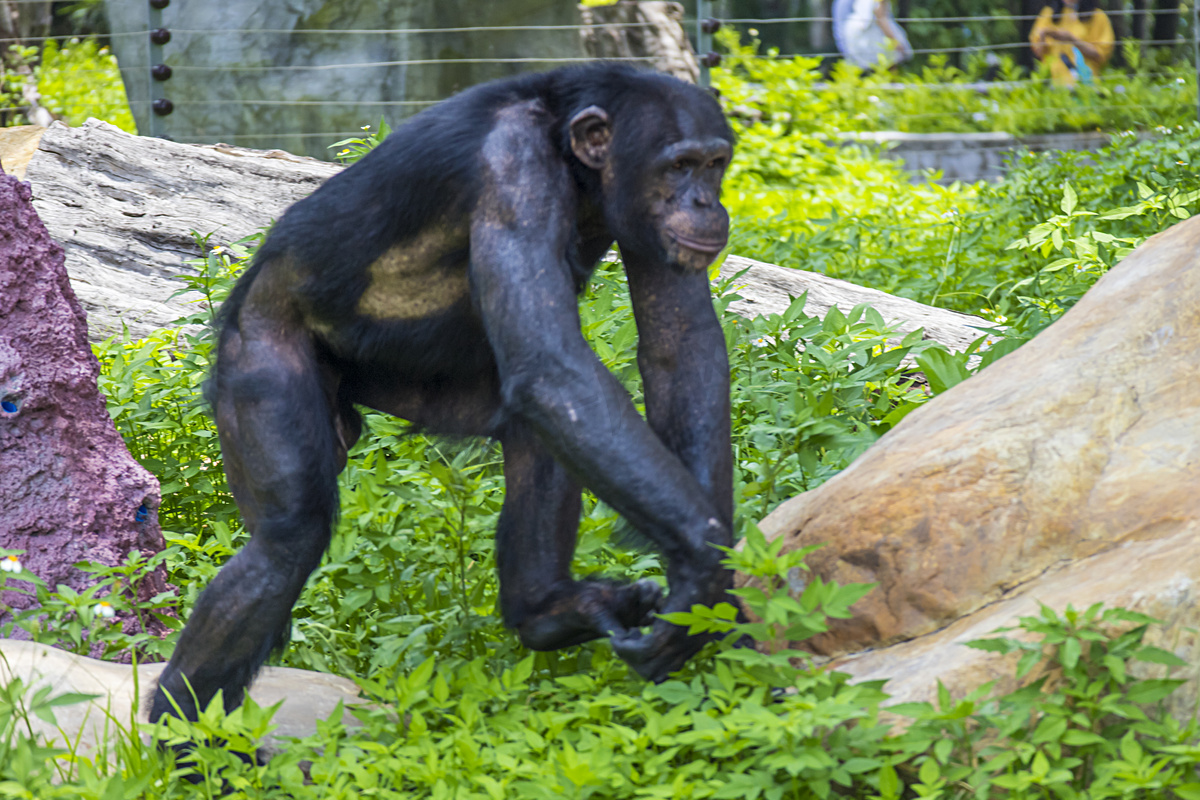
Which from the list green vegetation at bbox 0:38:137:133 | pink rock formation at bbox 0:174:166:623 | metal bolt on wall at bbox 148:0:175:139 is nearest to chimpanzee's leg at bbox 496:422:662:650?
pink rock formation at bbox 0:174:166:623

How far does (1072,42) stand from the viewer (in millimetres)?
14797

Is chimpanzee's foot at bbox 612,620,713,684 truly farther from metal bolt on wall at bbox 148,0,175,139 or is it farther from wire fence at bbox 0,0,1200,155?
wire fence at bbox 0,0,1200,155

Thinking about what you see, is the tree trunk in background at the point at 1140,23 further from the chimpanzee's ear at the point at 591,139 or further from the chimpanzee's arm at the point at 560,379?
the chimpanzee's arm at the point at 560,379

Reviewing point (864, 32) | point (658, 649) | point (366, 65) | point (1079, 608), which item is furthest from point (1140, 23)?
point (658, 649)

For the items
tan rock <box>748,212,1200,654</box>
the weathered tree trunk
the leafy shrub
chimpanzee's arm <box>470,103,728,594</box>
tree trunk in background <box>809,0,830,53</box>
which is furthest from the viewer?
tree trunk in background <box>809,0,830,53</box>

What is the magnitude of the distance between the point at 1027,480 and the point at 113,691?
2.06 m

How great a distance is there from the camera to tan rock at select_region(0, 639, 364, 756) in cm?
259

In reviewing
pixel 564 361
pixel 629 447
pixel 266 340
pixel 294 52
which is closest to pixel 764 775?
pixel 629 447

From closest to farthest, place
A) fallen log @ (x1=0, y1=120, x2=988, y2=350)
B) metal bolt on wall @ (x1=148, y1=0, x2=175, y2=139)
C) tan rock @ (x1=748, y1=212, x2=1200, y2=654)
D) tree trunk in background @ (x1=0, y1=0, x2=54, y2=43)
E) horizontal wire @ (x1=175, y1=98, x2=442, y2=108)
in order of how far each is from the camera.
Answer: tan rock @ (x1=748, y1=212, x2=1200, y2=654)
fallen log @ (x1=0, y1=120, x2=988, y2=350)
metal bolt on wall @ (x1=148, y1=0, x2=175, y2=139)
horizontal wire @ (x1=175, y1=98, x2=442, y2=108)
tree trunk in background @ (x1=0, y1=0, x2=54, y2=43)

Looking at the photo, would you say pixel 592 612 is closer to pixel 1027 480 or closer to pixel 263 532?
pixel 263 532

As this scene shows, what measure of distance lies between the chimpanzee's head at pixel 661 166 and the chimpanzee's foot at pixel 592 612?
0.69m

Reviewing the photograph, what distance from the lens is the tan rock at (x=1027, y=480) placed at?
2.38 meters

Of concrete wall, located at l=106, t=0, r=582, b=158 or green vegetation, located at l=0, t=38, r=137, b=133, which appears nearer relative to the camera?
concrete wall, located at l=106, t=0, r=582, b=158

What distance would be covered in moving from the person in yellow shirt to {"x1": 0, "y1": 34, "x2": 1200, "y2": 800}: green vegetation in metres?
10.6
